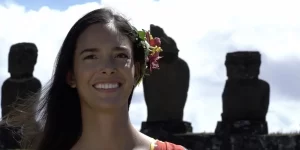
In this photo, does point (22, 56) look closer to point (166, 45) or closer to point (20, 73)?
point (20, 73)

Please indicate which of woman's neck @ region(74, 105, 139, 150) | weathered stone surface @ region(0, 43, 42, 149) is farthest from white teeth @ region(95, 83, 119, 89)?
weathered stone surface @ region(0, 43, 42, 149)

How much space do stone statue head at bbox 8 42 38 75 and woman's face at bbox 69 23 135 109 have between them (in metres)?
12.9

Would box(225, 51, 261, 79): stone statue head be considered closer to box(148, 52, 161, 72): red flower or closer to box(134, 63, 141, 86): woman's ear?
box(148, 52, 161, 72): red flower

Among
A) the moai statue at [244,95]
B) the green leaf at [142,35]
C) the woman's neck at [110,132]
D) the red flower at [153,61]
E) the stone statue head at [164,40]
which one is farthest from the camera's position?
the stone statue head at [164,40]

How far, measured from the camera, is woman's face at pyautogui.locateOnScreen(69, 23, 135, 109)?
3.28 m

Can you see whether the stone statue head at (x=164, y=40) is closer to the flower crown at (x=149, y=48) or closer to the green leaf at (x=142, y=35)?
the flower crown at (x=149, y=48)

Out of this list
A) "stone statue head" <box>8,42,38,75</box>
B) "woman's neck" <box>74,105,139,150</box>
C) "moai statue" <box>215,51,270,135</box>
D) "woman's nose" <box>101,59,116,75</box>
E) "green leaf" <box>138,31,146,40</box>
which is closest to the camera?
"woman's nose" <box>101,59,116,75</box>

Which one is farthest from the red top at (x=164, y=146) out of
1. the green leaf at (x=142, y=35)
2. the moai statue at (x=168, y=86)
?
the moai statue at (x=168, y=86)

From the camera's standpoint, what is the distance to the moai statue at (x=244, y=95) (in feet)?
48.2

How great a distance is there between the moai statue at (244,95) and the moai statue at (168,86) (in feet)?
2.69

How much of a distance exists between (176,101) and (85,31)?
12240 mm

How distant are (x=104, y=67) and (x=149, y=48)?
45 centimetres

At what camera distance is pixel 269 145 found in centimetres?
1397

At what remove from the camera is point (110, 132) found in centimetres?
340
